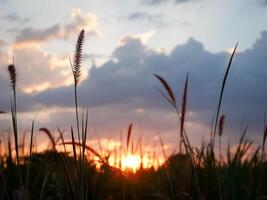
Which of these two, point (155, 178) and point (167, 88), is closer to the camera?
point (167, 88)

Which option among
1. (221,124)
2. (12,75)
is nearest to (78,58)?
(12,75)

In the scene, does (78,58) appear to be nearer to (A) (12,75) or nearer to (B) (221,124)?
(A) (12,75)

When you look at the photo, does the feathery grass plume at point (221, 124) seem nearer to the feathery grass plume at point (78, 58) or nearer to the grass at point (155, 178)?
the grass at point (155, 178)

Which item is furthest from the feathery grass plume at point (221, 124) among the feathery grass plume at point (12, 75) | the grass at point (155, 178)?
the feathery grass plume at point (12, 75)

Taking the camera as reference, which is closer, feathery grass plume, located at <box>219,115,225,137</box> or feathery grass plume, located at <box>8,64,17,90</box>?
feathery grass plume, located at <box>8,64,17,90</box>

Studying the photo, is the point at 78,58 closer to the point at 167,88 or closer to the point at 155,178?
the point at 167,88

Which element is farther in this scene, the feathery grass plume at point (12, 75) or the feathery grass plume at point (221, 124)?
the feathery grass plume at point (221, 124)

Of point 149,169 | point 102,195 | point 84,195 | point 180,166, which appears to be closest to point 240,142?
point 180,166

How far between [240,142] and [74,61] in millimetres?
2561

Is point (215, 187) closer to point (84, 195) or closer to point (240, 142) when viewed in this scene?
point (240, 142)

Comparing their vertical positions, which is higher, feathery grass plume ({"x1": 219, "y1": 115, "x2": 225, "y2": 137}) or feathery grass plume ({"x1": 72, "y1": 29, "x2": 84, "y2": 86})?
feathery grass plume ({"x1": 72, "y1": 29, "x2": 84, "y2": 86})

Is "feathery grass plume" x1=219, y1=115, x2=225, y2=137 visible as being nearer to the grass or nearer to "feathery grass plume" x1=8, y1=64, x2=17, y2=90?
the grass

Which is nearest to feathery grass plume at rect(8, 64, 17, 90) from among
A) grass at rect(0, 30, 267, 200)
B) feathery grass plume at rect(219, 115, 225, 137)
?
grass at rect(0, 30, 267, 200)

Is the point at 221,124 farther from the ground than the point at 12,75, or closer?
closer
